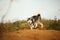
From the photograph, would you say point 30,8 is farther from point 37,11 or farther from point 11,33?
point 11,33

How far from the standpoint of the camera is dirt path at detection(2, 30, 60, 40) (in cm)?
173

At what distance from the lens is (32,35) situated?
1.73 meters

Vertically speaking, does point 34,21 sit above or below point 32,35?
above

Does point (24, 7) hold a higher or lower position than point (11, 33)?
higher

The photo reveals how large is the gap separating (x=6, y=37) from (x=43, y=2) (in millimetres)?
626

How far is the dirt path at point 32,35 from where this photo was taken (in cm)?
173

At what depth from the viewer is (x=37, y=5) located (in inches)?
71.1

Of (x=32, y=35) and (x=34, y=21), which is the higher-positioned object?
(x=34, y=21)

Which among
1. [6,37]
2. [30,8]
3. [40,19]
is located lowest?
[6,37]

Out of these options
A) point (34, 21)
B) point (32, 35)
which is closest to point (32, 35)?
point (32, 35)

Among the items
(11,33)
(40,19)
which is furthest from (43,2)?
(11,33)

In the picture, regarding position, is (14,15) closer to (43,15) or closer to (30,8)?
(30,8)

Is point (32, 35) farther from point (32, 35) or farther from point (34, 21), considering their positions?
point (34, 21)

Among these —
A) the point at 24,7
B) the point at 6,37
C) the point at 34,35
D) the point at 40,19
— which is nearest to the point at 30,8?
the point at 24,7
